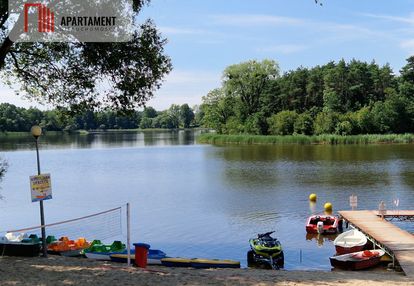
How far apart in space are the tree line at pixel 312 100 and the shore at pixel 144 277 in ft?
259

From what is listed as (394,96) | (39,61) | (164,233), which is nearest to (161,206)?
(164,233)

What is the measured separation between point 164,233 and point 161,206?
24.1 ft

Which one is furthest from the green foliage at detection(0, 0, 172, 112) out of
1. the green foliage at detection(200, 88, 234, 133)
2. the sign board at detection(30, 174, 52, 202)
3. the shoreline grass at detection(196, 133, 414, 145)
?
the green foliage at detection(200, 88, 234, 133)

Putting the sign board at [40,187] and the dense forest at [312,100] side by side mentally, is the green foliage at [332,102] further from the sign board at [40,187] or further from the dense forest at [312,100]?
the sign board at [40,187]

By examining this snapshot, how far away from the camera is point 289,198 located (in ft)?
107

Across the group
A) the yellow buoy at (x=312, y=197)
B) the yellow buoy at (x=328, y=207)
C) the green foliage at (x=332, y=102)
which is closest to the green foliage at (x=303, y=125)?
the green foliage at (x=332, y=102)

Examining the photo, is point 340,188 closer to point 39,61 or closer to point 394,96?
point 39,61

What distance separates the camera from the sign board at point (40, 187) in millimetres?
14836

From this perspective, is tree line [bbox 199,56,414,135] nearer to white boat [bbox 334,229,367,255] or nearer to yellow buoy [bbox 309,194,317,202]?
yellow buoy [bbox 309,194,317,202]

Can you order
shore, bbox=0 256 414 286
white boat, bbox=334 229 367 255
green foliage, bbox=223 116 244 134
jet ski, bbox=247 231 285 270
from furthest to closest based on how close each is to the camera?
green foliage, bbox=223 116 244 134, white boat, bbox=334 229 367 255, jet ski, bbox=247 231 285 270, shore, bbox=0 256 414 286

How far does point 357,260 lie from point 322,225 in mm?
5836

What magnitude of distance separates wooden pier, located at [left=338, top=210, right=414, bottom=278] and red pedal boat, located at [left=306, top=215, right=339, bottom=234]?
78 centimetres

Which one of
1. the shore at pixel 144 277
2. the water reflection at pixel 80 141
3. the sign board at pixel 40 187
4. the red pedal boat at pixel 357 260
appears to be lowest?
the red pedal boat at pixel 357 260

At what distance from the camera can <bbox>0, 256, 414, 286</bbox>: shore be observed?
11703 mm
